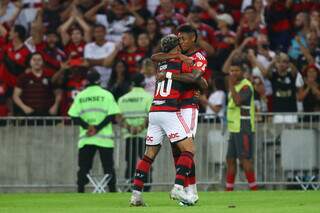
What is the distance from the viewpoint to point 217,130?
77.5 ft

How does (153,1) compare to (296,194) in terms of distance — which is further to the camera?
(153,1)

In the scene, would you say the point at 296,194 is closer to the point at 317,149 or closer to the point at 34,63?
the point at 317,149

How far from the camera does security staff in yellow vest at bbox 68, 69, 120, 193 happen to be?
22375mm

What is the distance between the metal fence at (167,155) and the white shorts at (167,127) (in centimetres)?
748

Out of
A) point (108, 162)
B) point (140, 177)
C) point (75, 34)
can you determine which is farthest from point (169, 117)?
point (75, 34)

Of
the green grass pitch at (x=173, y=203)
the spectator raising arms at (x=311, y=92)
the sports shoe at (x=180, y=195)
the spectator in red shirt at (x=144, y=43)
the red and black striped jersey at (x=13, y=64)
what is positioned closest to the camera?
the green grass pitch at (x=173, y=203)

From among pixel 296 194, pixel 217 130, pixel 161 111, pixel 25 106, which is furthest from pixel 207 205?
pixel 25 106

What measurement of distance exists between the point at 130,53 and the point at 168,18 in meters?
1.32

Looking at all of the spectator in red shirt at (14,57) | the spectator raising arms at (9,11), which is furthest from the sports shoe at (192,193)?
the spectator raising arms at (9,11)

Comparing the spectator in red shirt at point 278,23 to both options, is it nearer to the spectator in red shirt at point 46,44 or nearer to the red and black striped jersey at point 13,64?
the spectator in red shirt at point 46,44

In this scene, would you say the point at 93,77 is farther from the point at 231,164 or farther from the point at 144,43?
the point at 144,43

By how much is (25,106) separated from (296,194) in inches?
283

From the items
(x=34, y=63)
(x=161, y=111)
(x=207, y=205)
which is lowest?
(x=207, y=205)

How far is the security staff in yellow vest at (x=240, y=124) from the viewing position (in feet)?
Result: 72.2
